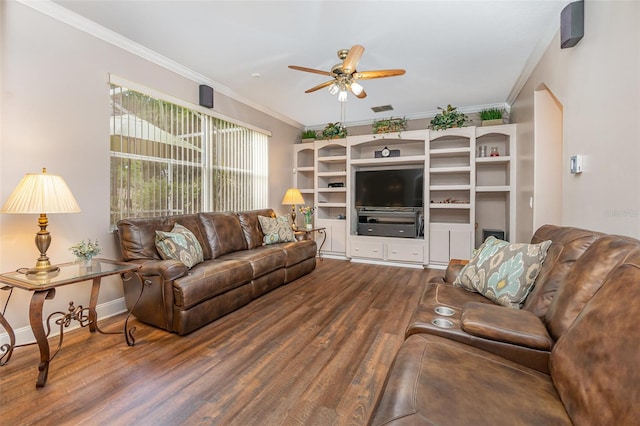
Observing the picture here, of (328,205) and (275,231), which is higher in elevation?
(328,205)

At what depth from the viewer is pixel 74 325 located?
261 cm

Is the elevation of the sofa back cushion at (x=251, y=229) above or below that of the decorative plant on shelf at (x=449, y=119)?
below

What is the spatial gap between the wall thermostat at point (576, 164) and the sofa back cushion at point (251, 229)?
3.52 meters

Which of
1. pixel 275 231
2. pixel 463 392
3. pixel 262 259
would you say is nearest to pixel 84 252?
pixel 262 259

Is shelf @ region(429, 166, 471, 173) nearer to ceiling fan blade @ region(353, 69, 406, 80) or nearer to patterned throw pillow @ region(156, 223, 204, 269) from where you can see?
ceiling fan blade @ region(353, 69, 406, 80)

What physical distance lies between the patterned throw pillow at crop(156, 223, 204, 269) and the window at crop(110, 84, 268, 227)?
60 centimetres

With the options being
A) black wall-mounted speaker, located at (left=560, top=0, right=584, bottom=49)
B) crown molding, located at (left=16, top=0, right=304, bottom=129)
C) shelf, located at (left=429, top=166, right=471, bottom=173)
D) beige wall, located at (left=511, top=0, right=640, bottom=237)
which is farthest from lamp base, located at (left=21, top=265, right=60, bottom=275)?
shelf, located at (left=429, top=166, right=471, bottom=173)

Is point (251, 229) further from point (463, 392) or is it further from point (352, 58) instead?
point (463, 392)

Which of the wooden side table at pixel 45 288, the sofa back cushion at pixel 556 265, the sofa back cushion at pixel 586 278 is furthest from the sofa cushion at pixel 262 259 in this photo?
the sofa back cushion at pixel 586 278

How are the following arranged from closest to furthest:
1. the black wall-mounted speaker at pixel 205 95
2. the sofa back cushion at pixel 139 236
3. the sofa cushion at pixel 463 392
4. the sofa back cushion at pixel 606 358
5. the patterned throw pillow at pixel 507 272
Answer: the sofa back cushion at pixel 606 358
the sofa cushion at pixel 463 392
the patterned throw pillow at pixel 507 272
the sofa back cushion at pixel 139 236
the black wall-mounted speaker at pixel 205 95

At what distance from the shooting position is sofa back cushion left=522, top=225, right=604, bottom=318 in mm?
1532

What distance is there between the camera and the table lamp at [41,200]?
6.47ft

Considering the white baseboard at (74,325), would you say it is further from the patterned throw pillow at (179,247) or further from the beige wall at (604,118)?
the beige wall at (604,118)

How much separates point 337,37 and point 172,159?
2.32 m
